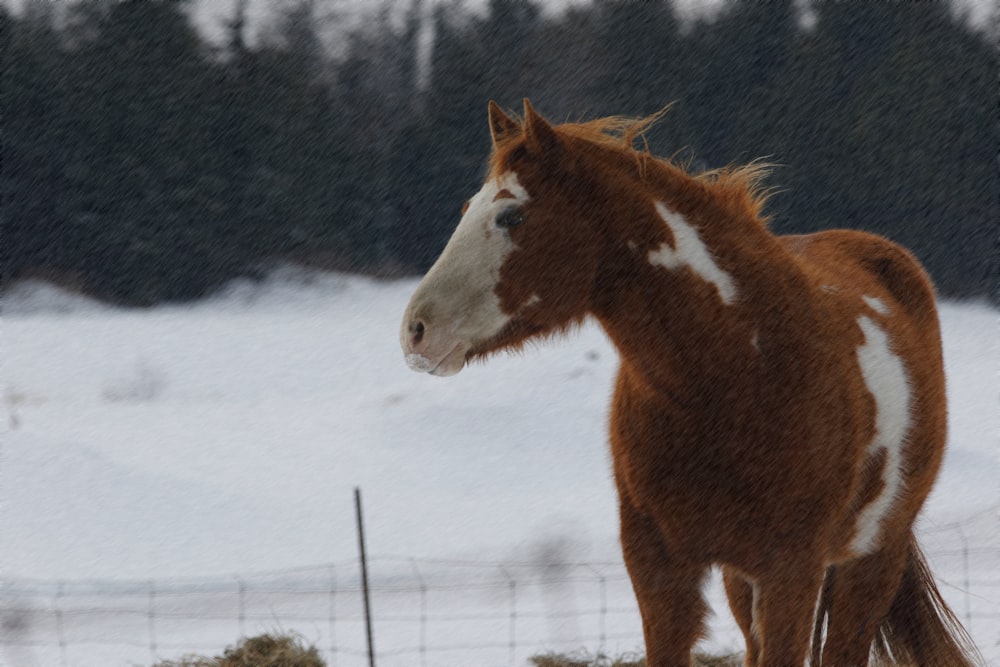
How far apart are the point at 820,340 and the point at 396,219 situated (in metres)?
11.5

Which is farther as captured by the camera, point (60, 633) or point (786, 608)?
point (60, 633)

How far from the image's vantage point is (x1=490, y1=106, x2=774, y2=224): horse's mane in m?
2.46

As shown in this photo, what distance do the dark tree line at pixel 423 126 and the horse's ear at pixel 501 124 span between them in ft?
35.1

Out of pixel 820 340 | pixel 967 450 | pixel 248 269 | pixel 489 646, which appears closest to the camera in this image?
pixel 820 340

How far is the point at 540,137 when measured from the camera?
2.37 meters

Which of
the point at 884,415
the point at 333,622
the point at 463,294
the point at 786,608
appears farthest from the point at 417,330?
the point at 333,622

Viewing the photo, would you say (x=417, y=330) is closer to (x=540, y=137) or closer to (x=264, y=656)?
(x=540, y=137)

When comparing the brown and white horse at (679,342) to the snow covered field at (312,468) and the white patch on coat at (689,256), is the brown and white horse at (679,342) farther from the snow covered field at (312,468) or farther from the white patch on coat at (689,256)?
the snow covered field at (312,468)

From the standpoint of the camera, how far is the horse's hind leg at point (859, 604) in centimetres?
354

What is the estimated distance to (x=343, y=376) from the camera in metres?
12.1

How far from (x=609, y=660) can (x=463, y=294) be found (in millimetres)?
2773

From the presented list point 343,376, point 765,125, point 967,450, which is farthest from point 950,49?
point 343,376

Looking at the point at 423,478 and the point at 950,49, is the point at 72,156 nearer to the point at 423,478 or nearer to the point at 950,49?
the point at 423,478

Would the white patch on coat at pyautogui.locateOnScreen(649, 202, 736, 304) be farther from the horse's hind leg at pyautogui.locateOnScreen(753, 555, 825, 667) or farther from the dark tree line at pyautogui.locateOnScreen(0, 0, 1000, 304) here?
the dark tree line at pyautogui.locateOnScreen(0, 0, 1000, 304)
